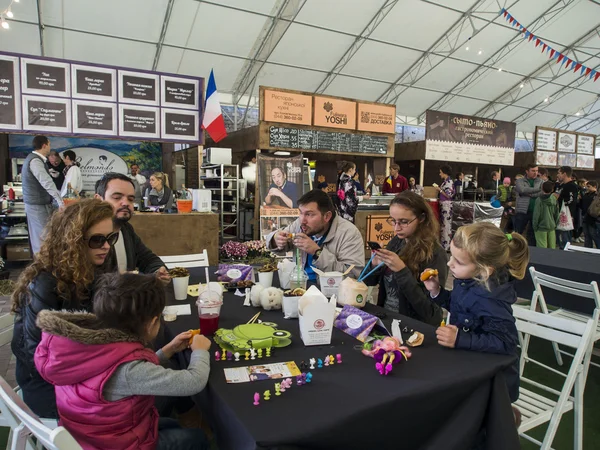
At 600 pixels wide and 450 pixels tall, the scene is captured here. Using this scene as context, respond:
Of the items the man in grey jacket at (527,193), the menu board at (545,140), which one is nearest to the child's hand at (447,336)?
the man in grey jacket at (527,193)

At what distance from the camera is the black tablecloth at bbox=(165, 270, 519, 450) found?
3.63 feet

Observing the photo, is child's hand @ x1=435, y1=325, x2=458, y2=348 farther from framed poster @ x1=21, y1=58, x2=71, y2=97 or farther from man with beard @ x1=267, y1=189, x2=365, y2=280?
framed poster @ x1=21, y1=58, x2=71, y2=97

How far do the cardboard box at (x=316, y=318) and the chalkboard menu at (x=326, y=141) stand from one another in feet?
22.0

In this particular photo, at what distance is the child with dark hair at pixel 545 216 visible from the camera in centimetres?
733

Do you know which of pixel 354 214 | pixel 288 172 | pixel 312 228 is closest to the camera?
pixel 312 228

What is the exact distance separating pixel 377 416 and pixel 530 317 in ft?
4.42

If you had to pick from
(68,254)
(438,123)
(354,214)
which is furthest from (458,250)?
(438,123)

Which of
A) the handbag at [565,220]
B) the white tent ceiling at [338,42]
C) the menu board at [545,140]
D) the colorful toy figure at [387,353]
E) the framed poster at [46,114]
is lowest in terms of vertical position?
the colorful toy figure at [387,353]

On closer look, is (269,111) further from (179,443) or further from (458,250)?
(179,443)

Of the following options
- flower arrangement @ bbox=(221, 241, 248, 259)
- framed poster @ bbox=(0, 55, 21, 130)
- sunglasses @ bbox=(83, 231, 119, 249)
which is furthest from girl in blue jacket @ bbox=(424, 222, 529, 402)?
framed poster @ bbox=(0, 55, 21, 130)

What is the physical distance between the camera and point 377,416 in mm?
1201

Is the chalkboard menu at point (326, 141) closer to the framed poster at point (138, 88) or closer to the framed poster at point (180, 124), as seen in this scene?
the framed poster at point (180, 124)

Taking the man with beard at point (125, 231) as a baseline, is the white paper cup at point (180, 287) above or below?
below

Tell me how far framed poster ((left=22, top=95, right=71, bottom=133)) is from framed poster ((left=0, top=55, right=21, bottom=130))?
95 mm
